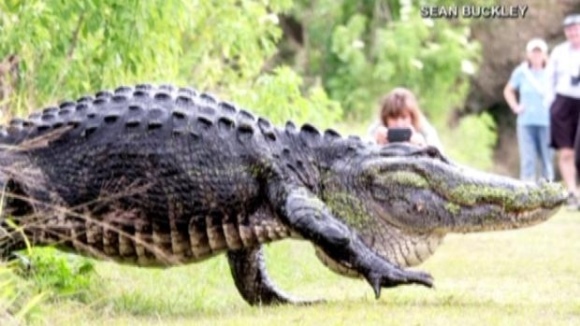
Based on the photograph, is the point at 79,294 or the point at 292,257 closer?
the point at 79,294

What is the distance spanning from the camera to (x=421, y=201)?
848 centimetres

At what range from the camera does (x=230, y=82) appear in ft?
48.7

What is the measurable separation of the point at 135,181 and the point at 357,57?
18673 millimetres

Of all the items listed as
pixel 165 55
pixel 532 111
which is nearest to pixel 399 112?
pixel 165 55

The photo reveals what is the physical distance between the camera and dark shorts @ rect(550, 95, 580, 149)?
1784cm

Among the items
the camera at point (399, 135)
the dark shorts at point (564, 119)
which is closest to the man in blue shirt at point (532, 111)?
the dark shorts at point (564, 119)

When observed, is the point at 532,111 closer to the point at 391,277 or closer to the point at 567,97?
the point at 567,97

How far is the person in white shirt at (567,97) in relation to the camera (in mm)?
17531

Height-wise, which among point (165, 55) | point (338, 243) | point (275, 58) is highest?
point (275, 58)

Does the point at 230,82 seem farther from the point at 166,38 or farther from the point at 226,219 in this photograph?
→ the point at 226,219

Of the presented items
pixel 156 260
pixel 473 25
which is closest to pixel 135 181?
pixel 156 260

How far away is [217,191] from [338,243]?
70 centimetres

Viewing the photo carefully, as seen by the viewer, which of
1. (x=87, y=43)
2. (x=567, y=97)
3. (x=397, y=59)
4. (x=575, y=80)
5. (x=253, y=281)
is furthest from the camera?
(x=397, y=59)

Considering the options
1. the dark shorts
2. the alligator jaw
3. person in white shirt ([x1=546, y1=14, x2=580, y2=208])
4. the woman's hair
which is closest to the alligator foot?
the alligator jaw
